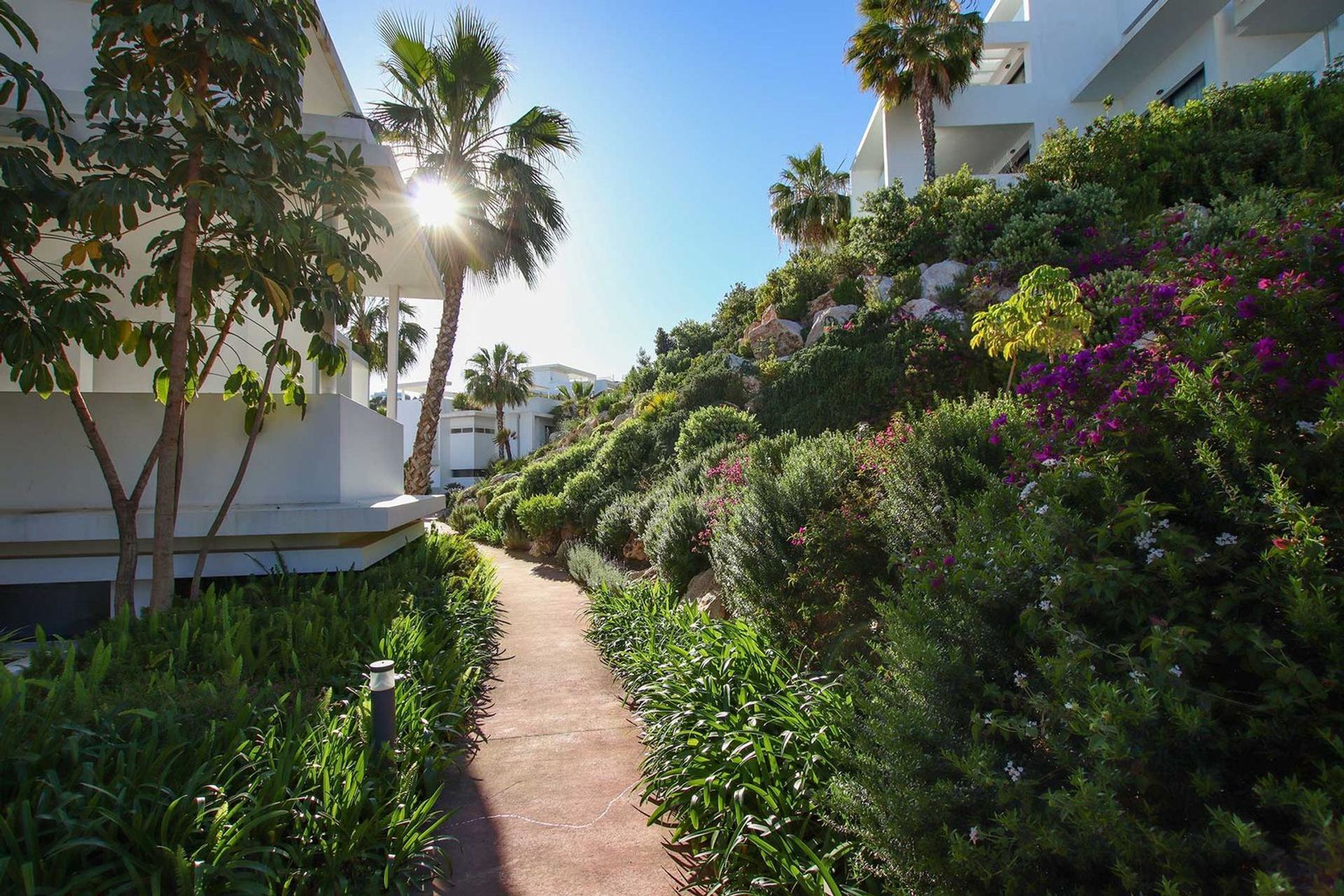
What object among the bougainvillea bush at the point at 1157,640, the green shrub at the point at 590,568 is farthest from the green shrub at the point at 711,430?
the bougainvillea bush at the point at 1157,640

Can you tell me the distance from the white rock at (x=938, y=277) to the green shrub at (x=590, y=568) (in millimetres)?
7346

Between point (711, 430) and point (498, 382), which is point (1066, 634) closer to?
point (711, 430)

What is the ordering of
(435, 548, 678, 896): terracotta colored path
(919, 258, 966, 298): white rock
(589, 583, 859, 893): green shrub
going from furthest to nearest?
(919, 258, 966, 298): white rock
(435, 548, 678, 896): terracotta colored path
(589, 583, 859, 893): green shrub

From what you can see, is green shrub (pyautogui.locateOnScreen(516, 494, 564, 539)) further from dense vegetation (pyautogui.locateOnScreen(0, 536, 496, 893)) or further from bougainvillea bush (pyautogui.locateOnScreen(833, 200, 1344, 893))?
bougainvillea bush (pyautogui.locateOnScreen(833, 200, 1344, 893))

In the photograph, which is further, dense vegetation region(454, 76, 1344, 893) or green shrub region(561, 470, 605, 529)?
green shrub region(561, 470, 605, 529)

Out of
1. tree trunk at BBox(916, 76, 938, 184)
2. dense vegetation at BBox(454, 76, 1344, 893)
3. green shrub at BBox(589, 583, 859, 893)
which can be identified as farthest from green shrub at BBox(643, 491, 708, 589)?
tree trunk at BBox(916, 76, 938, 184)

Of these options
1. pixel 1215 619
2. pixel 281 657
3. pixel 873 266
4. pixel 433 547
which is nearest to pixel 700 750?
pixel 1215 619

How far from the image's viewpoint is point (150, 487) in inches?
223

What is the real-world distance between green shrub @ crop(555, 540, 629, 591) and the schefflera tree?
399 cm

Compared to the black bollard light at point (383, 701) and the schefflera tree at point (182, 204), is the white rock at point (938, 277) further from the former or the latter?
the black bollard light at point (383, 701)

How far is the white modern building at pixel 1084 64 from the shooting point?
13.6 meters

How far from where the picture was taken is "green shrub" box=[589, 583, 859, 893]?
A: 2.62m

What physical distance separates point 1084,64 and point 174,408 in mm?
21855

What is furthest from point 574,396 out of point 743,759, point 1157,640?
point 1157,640
